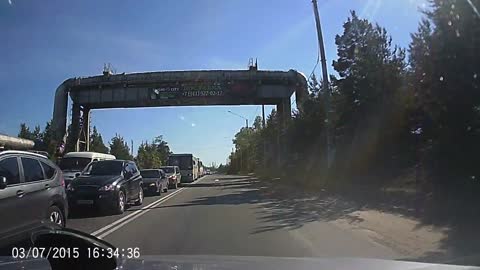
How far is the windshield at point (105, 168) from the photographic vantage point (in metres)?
19.1

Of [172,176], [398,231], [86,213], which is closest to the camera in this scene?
[398,231]

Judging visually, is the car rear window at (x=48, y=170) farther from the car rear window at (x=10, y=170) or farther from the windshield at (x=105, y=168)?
Answer: the windshield at (x=105, y=168)

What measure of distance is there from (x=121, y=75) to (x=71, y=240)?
4279cm

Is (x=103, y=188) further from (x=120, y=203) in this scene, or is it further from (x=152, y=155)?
(x=152, y=155)

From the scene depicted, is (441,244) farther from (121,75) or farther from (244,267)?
(121,75)

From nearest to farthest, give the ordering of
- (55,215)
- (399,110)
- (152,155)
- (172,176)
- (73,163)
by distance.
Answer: (55,215) → (399,110) → (73,163) → (172,176) → (152,155)

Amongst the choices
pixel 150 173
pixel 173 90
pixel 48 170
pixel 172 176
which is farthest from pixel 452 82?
pixel 173 90

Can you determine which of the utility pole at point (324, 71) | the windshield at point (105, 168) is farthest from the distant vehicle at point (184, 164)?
the windshield at point (105, 168)

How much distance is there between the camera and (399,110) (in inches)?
862

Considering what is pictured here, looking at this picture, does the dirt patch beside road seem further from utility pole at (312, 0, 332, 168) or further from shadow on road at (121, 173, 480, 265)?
utility pole at (312, 0, 332, 168)

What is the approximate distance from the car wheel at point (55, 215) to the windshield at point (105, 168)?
315 inches

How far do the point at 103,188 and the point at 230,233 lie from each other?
22.2ft

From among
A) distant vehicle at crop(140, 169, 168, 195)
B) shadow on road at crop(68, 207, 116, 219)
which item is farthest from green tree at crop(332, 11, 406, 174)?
shadow on road at crop(68, 207, 116, 219)

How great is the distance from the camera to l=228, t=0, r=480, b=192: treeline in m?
13.9
